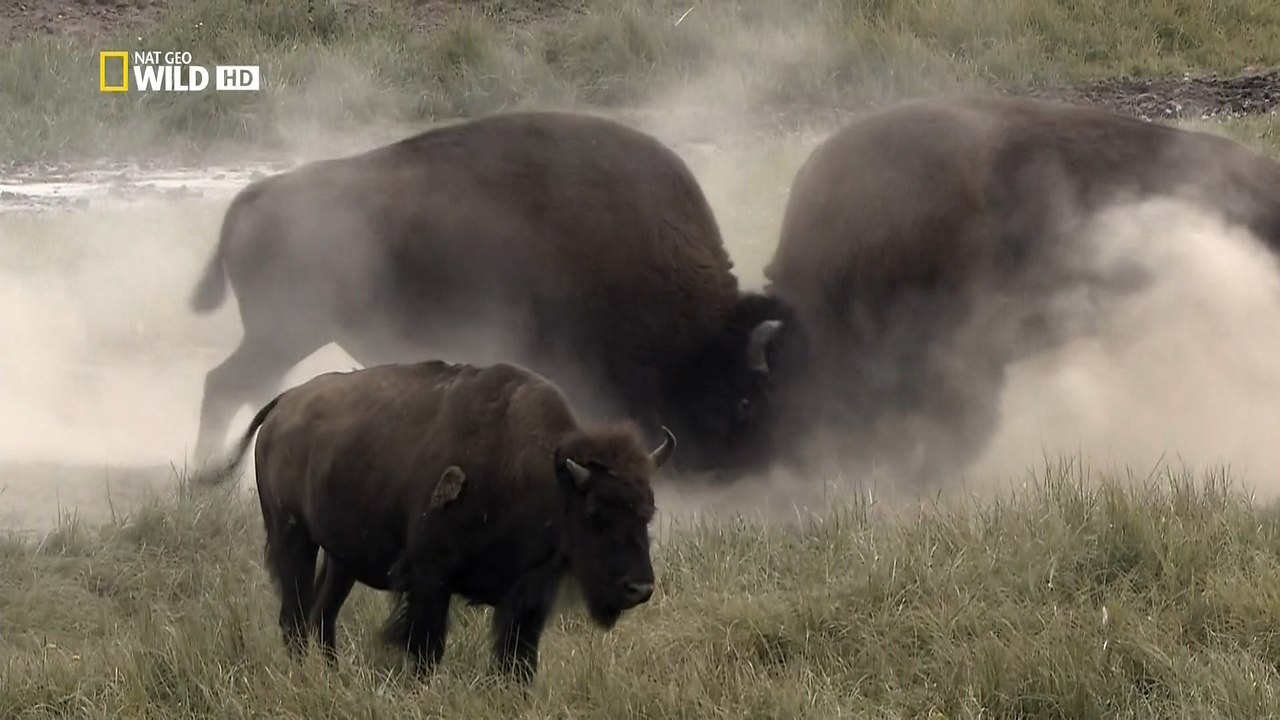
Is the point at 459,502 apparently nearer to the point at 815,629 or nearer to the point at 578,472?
the point at 578,472

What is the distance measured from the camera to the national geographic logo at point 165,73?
13.7 metres

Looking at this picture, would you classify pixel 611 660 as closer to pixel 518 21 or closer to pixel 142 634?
pixel 142 634

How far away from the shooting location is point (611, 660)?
4223 millimetres

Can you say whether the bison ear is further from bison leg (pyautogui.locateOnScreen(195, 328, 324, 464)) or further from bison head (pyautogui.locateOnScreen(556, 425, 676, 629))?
bison leg (pyautogui.locateOnScreen(195, 328, 324, 464))

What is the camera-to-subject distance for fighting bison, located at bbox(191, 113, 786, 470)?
6.86m

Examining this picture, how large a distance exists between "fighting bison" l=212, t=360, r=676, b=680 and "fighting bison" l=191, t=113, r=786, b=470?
2.29m

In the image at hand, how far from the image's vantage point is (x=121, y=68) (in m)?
14.0

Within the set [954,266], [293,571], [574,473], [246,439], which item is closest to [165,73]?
[954,266]

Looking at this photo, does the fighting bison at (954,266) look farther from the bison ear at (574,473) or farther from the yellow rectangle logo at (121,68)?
the yellow rectangle logo at (121,68)

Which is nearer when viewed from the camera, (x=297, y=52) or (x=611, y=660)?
(x=611, y=660)

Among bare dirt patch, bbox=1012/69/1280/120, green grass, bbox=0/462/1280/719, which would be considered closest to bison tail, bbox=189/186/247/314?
green grass, bbox=0/462/1280/719

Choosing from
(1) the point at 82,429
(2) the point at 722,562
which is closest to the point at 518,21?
(1) the point at 82,429

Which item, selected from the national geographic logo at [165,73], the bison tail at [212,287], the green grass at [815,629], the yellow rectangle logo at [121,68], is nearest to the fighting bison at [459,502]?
the green grass at [815,629]

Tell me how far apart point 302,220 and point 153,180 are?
19.8 feet
